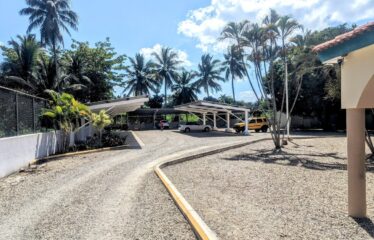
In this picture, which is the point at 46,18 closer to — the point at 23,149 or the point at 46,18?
the point at 46,18

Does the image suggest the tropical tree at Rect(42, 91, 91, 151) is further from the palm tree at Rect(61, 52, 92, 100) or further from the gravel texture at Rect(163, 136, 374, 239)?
the palm tree at Rect(61, 52, 92, 100)

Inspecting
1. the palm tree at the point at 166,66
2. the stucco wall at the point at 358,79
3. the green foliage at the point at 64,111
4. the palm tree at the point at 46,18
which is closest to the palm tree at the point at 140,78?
the palm tree at the point at 166,66

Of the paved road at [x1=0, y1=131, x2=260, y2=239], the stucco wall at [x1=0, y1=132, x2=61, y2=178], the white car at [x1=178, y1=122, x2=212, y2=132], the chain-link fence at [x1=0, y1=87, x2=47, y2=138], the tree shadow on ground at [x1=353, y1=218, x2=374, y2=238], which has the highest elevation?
the chain-link fence at [x1=0, y1=87, x2=47, y2=138]

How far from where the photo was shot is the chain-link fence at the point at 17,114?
12.4 meters

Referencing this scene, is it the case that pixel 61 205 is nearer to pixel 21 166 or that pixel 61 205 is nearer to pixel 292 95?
pixel 21 166

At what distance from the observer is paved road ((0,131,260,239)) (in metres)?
5.65

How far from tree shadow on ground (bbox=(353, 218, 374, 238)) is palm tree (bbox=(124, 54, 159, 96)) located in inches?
2353

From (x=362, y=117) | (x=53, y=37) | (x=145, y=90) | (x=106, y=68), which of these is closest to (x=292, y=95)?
(x=106, y=68)

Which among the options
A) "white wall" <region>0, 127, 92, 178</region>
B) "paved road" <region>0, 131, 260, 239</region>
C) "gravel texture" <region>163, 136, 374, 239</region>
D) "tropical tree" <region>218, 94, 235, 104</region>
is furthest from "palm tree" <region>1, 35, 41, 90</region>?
"tropical tree" <region>218, 94, 235, 104</region>

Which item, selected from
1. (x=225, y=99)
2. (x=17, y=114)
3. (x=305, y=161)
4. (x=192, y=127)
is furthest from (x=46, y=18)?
(x=225, y=99)

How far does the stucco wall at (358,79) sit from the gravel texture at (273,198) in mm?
1813

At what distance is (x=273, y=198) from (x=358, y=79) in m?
2.92

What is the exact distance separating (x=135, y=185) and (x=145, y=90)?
56268 mm

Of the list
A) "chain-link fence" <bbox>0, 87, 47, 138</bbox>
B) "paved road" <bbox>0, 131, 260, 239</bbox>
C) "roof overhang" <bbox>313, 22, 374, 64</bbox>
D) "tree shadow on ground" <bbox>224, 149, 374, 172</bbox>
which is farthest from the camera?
"chain-link fence" <bbox>0, 87, 47, 138</bbox>
